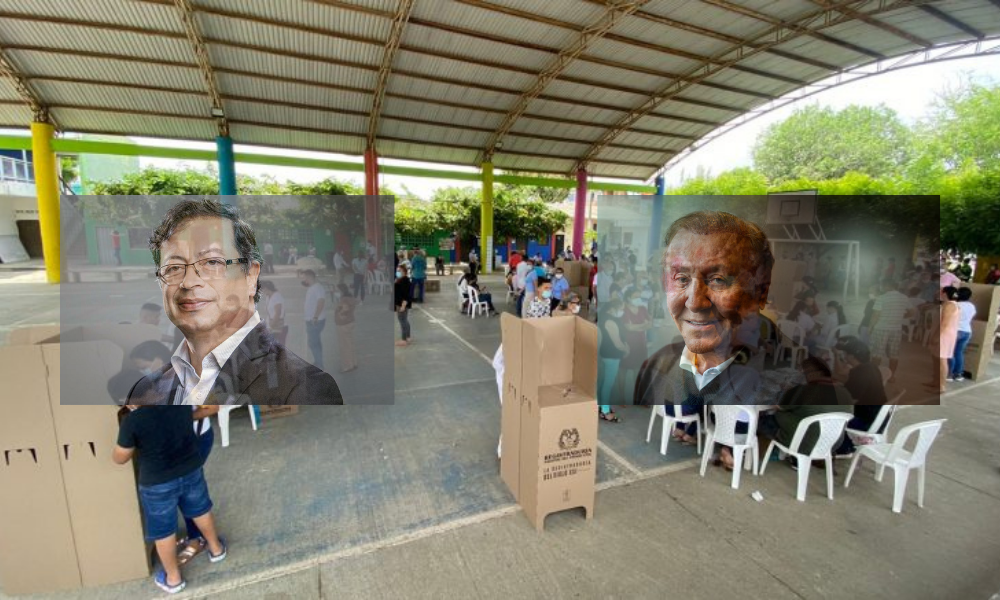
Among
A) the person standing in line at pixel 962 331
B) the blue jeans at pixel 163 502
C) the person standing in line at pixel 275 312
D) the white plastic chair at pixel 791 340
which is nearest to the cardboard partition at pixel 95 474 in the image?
the blue jeans at pixel 163 502

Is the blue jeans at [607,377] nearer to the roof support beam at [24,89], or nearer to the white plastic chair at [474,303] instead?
the white plastic chair at [474,303]

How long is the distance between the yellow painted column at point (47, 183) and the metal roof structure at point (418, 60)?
0.70m

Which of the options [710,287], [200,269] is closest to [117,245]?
[200,269]

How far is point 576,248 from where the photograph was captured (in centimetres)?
2116

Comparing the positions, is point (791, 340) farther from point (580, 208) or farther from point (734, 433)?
point (580, 208)

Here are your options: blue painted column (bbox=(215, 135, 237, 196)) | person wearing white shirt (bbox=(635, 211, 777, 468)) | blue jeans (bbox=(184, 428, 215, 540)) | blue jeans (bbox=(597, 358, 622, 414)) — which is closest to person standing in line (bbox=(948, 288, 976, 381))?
person wearing white shirt (bbox=(635, 211, 777, 468))

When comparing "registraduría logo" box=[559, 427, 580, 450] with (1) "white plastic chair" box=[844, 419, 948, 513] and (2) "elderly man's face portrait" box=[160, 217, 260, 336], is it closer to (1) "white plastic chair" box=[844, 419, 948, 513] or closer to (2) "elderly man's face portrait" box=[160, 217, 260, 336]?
(2) "elderly man's face portrait" box=[160, 217, 260, 336]

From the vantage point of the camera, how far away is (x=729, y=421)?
3.48 m

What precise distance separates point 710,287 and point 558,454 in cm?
179

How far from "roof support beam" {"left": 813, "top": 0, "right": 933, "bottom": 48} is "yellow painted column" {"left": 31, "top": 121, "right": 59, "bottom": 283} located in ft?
73.1

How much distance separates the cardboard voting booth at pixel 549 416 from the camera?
2867 millimetres

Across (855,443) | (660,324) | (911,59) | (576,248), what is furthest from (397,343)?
(911,59)

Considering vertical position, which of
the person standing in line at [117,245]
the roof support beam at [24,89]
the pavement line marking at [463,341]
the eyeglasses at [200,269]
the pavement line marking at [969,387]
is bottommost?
the pavement line marking at [969,387]

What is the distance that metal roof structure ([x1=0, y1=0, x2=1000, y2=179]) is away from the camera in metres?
10.7
